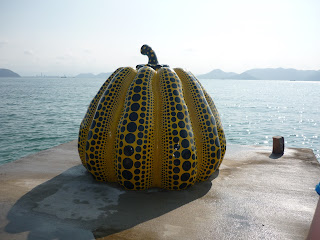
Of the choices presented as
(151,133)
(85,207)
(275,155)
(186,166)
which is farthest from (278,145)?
(85,207)

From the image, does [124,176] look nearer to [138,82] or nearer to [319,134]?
[138,82]

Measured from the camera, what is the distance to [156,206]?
5.16m

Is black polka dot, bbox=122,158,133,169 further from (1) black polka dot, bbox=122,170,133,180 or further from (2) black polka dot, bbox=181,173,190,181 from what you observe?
(2) black polka dot, bbox=181,173,190,181

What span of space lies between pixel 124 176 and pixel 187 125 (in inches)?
59.8

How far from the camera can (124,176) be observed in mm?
5574

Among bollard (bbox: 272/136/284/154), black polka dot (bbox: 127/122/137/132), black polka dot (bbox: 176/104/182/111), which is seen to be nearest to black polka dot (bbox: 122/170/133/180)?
black polka dot (bbox: 127/122/137/132)

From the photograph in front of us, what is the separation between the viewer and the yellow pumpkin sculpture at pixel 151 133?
5.50 m

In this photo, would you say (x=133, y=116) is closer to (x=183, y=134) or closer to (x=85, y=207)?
(x=183, y=134)

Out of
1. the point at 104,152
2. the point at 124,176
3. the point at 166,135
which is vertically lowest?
the point at 124,176

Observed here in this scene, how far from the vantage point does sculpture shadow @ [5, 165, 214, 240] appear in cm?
437

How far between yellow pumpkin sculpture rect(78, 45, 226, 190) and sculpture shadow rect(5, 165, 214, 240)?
259 millimetres

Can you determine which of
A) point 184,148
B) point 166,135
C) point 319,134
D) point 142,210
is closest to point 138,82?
point 166,135

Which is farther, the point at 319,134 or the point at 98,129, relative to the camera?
the point at 319,134

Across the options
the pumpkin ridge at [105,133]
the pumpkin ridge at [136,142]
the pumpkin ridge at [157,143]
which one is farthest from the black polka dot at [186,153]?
the pumpkin ridge at [105,133]
